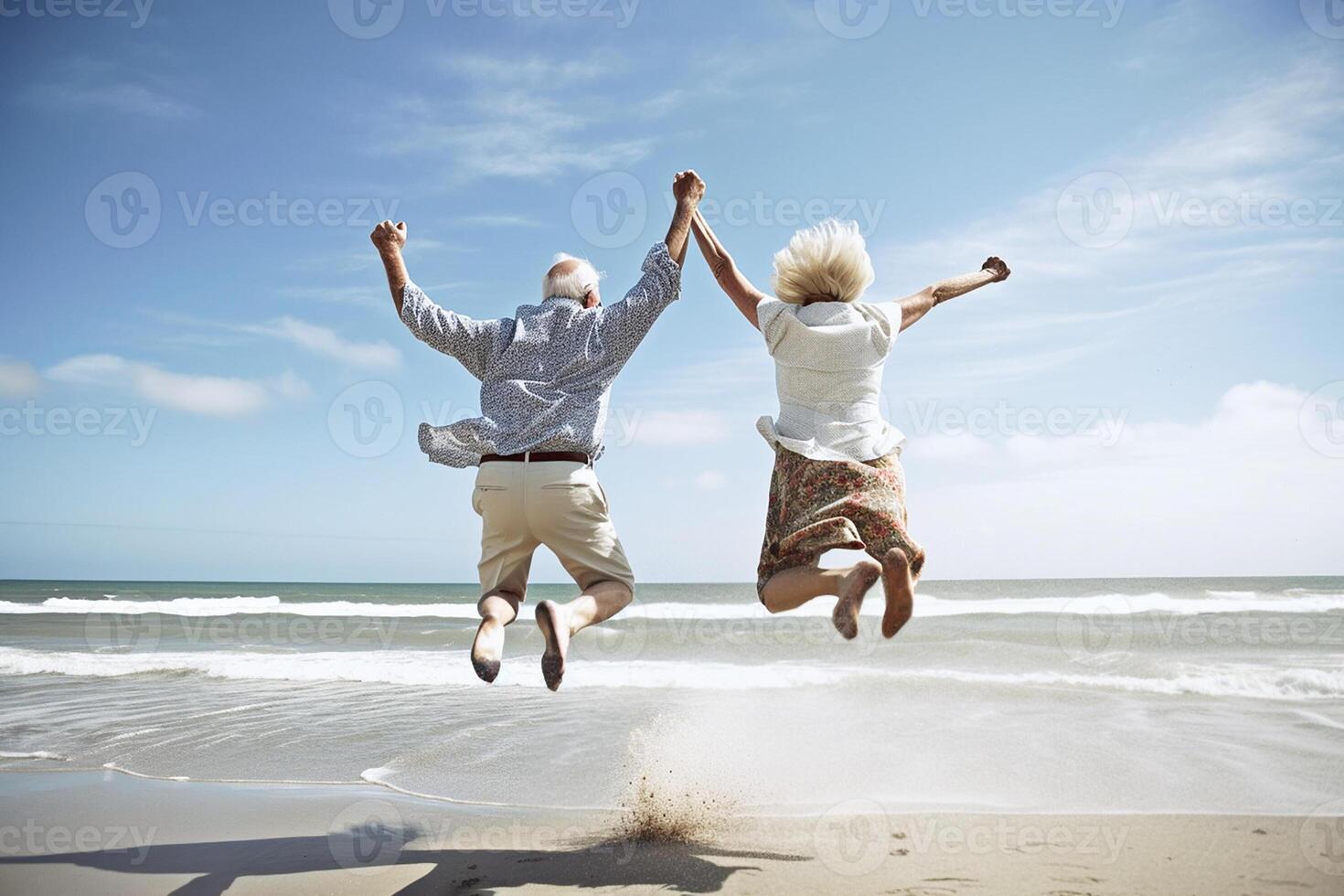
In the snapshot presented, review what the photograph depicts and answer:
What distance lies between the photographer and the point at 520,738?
670 cm

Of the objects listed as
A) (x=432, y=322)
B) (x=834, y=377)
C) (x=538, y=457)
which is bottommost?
(x=538, y=457)

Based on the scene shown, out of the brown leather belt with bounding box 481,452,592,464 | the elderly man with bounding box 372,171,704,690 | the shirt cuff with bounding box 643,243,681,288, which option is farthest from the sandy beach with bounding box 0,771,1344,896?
the shirt cuff with bounding box 643,243,681,288

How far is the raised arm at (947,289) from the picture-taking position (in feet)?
13.8

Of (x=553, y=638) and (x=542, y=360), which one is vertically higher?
(x=542, y=360)

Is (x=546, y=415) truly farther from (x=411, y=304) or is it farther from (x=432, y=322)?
(x=411, y=304)

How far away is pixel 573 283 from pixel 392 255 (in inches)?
34.5

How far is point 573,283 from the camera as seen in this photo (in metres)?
4.20

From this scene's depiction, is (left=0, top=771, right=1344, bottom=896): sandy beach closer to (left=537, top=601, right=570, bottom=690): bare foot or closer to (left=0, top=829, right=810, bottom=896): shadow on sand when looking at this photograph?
(left=0, top=829, right=810, bottom=896): shadow on sand

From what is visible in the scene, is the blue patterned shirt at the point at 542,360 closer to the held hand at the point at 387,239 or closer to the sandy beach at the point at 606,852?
the held hand at the point at 387,239

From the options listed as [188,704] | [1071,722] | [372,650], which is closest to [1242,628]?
[1071,722]

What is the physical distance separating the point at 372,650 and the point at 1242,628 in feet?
48.0

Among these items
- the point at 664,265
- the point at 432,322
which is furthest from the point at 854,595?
the point at 432,322

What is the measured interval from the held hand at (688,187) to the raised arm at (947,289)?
3.63ft

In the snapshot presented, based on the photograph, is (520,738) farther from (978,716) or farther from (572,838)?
(978,716)
